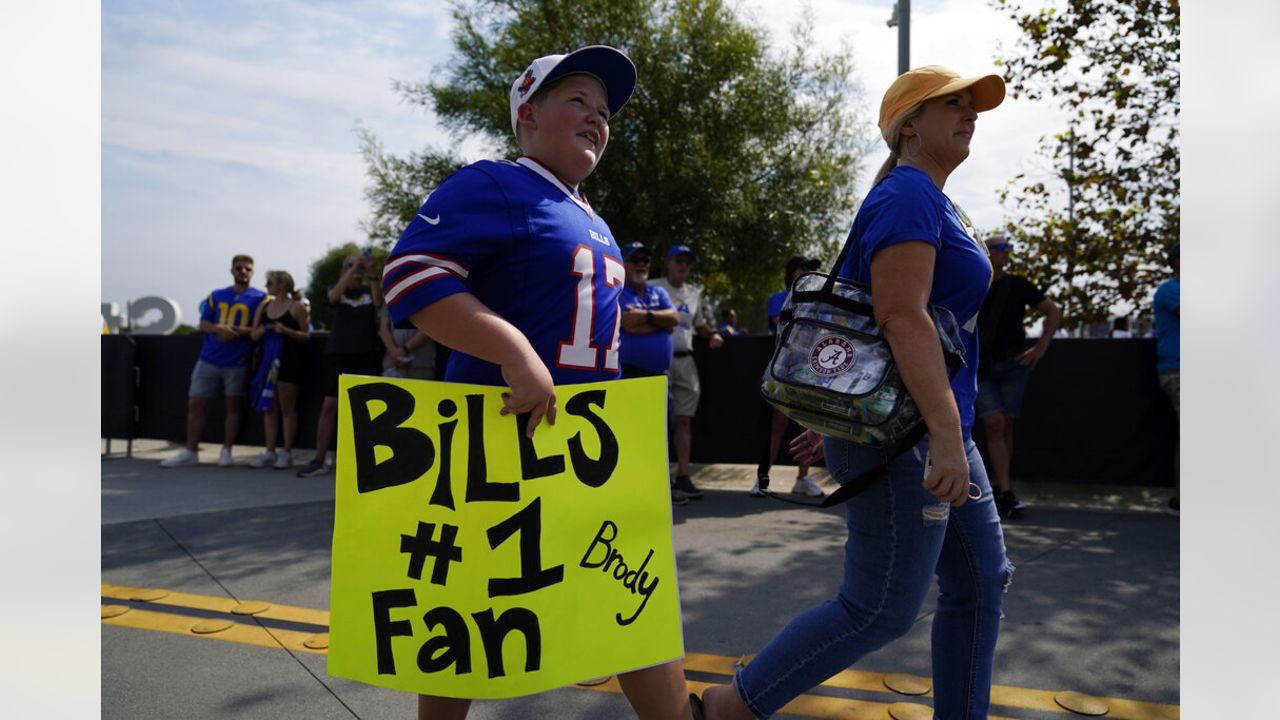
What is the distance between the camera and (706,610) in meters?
4.05

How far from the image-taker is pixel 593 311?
1989 mm

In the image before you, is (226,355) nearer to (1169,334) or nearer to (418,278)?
(418,278)

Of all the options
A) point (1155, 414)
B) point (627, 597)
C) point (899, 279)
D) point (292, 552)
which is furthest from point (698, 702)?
point (1155, 414)

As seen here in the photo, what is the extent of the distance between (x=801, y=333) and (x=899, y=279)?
275 millimetres

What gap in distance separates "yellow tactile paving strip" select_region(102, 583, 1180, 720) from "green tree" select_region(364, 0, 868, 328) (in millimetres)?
14059

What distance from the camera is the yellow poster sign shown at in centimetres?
179

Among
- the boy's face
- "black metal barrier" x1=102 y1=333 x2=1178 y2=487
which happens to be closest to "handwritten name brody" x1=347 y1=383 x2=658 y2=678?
the boy's face

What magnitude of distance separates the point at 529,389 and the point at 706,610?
258cm

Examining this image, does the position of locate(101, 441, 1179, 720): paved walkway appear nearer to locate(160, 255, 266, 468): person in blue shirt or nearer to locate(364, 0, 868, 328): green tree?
locate(160, 255, 266, 468): person in blue shirt

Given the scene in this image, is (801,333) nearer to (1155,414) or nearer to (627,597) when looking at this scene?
(627,597)

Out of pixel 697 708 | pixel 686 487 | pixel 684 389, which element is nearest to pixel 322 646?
pixel 697 708

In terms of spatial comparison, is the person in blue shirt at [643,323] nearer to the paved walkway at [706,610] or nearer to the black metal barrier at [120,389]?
the paved walkway at [706,610]

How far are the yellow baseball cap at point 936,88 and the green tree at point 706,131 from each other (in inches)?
608

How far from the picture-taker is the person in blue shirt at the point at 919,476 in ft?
6.59
